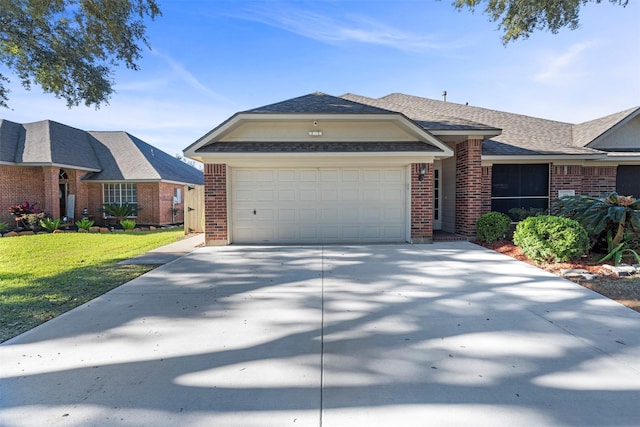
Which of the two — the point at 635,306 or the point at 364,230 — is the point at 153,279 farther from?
the point at 635,306

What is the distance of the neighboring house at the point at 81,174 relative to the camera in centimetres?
1575

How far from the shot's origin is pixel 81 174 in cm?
1745

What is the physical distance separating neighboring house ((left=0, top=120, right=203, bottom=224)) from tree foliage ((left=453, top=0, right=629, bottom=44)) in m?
16.3

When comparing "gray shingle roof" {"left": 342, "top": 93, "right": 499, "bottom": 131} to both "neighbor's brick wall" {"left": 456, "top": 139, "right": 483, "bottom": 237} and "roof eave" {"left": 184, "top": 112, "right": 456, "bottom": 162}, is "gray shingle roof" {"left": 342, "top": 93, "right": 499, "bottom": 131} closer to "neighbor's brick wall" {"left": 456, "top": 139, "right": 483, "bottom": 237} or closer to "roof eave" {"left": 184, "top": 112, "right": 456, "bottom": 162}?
"neighbor's brick wall" {"left": 456, "top": 139, "right": 483, "bottom": 237}

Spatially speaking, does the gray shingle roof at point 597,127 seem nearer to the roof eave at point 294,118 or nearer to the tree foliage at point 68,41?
the roof eave at point 294,118

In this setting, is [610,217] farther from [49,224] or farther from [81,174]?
[81,174]

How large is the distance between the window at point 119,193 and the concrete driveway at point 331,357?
1459cm

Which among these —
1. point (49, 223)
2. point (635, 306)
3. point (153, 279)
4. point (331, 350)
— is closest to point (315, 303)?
point (331, 350)

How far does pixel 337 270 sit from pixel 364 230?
353cm

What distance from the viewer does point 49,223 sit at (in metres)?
14.8

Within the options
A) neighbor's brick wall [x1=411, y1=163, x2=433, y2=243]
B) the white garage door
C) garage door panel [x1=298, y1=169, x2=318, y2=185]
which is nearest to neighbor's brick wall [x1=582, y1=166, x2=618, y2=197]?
neighbor's brick wall [x1=411, y1=163, x2=433, y2=243]

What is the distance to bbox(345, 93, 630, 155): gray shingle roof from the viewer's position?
1079 cm

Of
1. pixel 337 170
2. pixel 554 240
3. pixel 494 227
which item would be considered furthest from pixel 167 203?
pixel 554 240

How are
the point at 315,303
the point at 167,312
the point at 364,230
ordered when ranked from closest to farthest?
the point at 167,312, the point at 315,303, the point at 364,230
